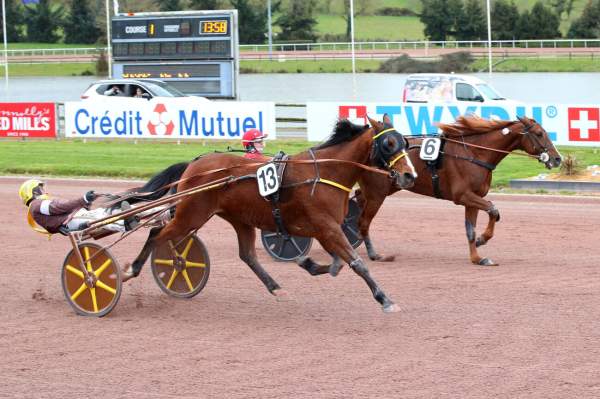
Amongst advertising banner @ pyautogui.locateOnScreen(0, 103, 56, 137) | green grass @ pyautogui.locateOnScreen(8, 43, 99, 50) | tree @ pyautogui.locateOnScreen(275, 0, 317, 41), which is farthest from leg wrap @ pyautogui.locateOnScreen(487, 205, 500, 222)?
green grass @ pyautogui.locateOnScreen(8, 43, 99, 50)

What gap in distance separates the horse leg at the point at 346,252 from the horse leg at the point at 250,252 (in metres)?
0.89

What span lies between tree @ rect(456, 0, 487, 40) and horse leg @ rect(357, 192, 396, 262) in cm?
4636

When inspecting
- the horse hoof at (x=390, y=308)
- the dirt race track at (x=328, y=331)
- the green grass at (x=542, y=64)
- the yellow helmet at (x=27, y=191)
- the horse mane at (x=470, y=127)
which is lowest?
the dirt race track at (x=328, y=331)

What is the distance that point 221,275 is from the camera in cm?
1109

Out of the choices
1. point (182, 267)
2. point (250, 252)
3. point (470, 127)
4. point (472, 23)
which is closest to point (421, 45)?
point (472, 23)

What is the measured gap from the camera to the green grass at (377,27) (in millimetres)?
66819

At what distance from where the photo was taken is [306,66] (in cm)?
5309

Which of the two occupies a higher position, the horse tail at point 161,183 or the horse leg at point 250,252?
the horse tail at point 161,183

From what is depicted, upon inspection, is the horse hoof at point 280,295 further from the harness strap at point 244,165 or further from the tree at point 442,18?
the tree at point 442,18

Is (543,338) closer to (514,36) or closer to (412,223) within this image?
(412,223)

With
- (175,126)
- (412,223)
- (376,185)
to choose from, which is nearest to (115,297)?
(376,185)

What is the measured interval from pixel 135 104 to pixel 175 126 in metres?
1.35

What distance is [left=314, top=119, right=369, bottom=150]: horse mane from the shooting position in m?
9.15

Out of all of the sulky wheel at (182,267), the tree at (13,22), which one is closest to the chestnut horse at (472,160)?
the sulky wheel at (182,267)
